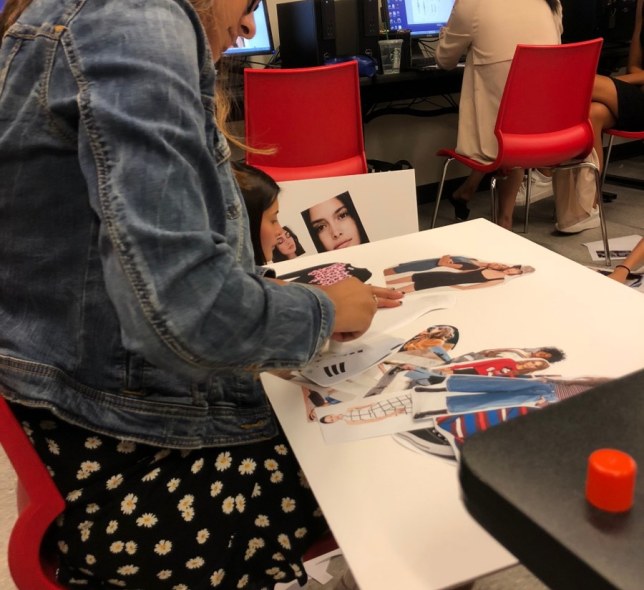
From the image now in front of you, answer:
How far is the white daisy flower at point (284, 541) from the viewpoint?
702 mm

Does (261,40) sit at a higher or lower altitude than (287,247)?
higher

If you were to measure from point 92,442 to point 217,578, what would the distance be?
20cm

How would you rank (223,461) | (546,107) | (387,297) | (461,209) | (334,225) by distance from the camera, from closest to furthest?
1. (223,461)
2. (387,297)
3. (334,225)
4. (546,107)
5. (461,209)

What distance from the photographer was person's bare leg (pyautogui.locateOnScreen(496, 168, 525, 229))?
2.88 meters

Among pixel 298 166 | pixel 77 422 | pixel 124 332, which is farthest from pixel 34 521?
pixel 298 166

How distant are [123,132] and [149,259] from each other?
0.10 metres

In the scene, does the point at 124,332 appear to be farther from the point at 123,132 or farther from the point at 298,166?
the point at 298,166

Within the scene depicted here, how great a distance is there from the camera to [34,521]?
0.62m

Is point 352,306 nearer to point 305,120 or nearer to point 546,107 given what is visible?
point 305,120

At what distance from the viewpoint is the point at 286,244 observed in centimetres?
130

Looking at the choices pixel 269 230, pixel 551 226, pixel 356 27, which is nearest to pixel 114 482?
pixel 269 230

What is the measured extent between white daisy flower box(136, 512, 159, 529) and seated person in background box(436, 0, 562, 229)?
7.31ft

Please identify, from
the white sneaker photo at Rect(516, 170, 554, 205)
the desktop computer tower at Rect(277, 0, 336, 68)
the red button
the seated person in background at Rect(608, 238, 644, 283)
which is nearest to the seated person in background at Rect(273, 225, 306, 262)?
the red button

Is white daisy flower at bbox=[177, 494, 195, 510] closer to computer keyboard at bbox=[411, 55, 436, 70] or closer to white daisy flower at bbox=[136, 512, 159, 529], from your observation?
white daisy flower at bbox=[136, 512, 159, 529]
